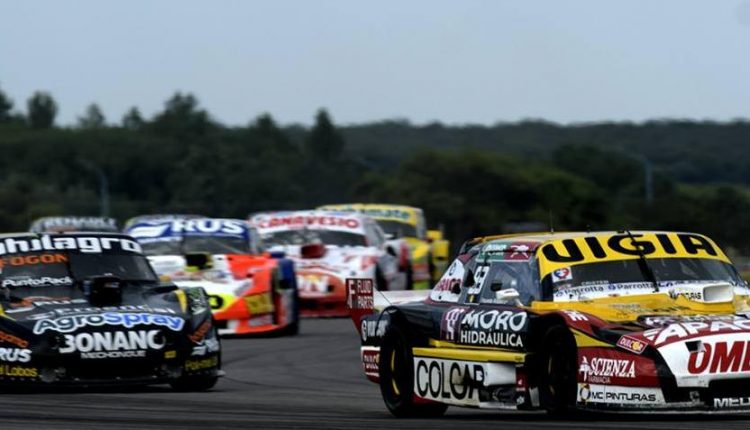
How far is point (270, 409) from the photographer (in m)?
11.0

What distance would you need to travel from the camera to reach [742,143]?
96188 millimetres

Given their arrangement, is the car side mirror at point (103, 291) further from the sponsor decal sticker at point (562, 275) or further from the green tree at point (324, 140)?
the green tree at point (324, 140)

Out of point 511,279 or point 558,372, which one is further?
point 511,279

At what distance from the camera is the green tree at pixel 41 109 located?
8350cm

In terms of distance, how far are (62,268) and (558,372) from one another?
224 inches

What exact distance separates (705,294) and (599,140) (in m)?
99.3

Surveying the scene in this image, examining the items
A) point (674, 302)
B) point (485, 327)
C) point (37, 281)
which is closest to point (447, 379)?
point (485, 327)

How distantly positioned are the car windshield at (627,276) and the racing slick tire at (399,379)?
125 cm

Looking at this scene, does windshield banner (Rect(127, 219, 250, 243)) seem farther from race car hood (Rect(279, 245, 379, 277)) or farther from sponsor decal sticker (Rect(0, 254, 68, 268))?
sponsor decal sticker (Rect(0, 254, 68, 268))

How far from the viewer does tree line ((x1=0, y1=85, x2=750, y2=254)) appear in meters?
51.5

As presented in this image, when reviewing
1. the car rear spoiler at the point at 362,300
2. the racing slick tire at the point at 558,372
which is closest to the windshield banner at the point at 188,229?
the car rear spoiler at the point at 362,300

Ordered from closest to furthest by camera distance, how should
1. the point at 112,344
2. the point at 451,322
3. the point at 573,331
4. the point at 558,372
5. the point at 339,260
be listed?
the point at 573,331 → the point at 558,372 → the point at 451,322 → the point at 112,344 → the point at 339,260

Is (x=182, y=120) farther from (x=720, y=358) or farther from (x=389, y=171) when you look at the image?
(x=720, y=358)

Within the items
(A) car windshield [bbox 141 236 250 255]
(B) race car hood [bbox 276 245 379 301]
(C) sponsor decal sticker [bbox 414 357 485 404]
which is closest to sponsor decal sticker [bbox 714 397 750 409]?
(C) sponsor decal sticker [bbox 414 357 485 404]
